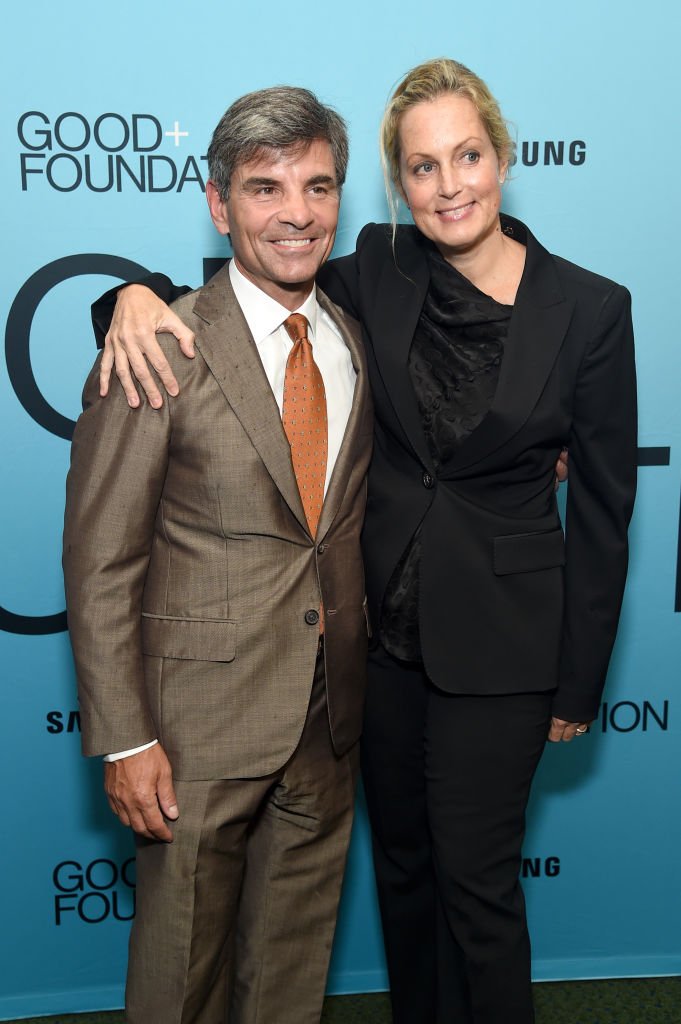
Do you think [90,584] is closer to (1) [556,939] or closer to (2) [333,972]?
(2) [333,972]

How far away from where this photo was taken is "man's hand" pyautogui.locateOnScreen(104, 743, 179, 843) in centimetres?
160

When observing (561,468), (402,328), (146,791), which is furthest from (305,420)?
(146,791)

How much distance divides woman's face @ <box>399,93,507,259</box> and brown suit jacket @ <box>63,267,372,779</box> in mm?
338

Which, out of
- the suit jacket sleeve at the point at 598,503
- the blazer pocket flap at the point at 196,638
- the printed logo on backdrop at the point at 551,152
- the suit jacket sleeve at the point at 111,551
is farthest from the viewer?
the printed logo on backdrop at the point at 551,152

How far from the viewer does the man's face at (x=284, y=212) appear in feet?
5.17

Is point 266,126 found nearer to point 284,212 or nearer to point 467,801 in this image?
point 284,212

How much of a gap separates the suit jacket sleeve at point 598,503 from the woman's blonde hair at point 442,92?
32 cm

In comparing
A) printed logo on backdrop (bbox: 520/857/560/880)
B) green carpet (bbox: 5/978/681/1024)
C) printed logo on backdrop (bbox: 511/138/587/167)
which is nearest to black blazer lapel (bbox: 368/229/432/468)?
printed logo on backdrop (bbox: 511/138/587/167)

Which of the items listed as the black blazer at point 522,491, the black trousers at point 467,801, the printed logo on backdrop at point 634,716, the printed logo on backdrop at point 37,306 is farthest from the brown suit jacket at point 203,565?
the printed logo on backdrop at point 634,716

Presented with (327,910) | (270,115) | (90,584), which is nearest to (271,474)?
Answer: (90,584)

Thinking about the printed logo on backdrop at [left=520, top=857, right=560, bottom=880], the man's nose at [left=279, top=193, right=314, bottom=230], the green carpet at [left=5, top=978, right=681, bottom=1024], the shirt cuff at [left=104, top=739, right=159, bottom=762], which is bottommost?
the green carpet at [left=5, top=978, right=681, bottom=1024]

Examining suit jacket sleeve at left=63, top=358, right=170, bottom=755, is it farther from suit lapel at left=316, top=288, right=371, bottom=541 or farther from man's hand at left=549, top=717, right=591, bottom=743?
man's hand at left=549, top=717, right=591, bottom=743

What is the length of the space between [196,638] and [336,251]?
103 centimetres

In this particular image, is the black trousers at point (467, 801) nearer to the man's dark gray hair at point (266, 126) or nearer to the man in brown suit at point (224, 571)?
the man in brown suit at point (224, 571)
